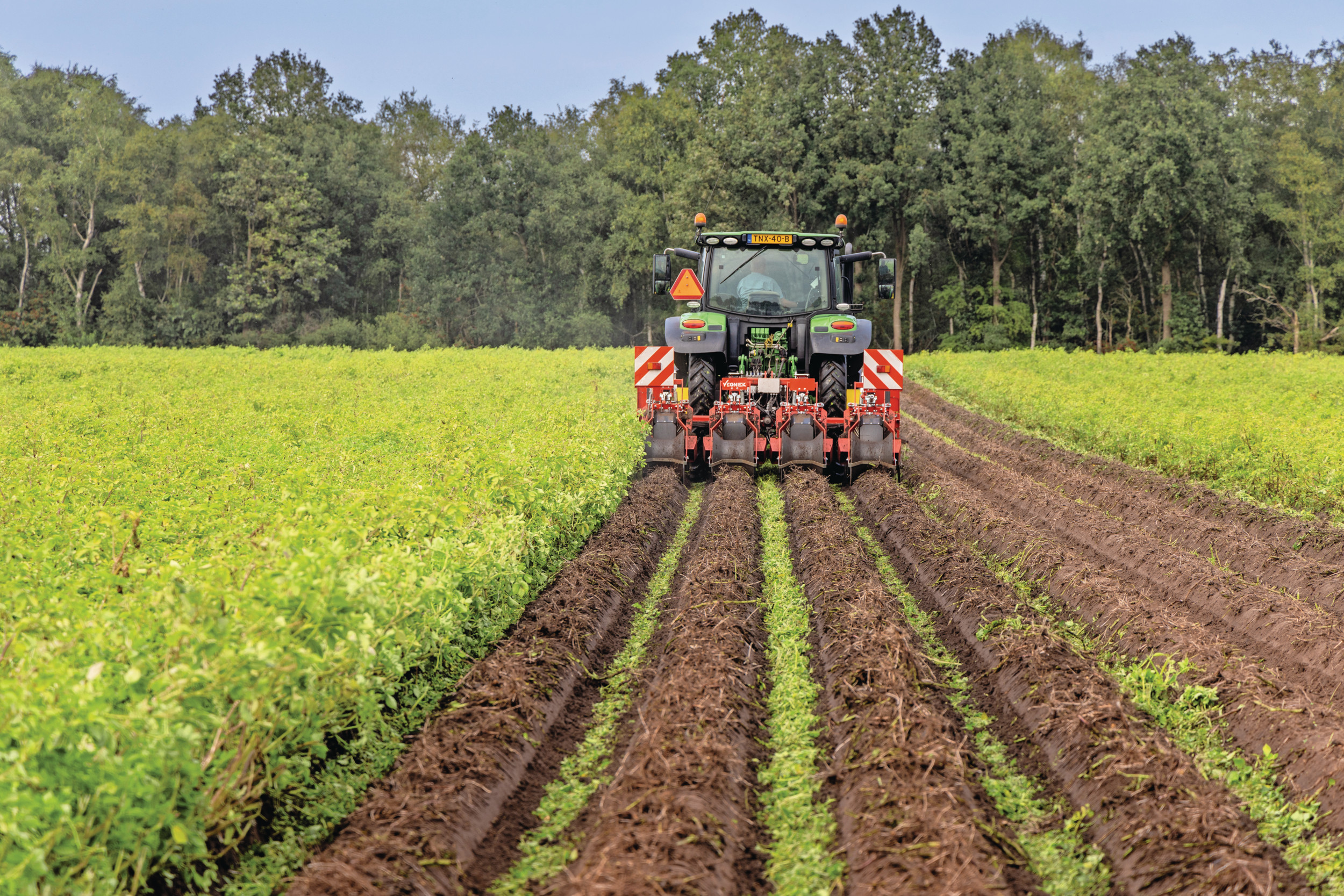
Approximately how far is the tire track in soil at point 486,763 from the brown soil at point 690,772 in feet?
1.14

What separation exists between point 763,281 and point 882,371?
1.97 metres

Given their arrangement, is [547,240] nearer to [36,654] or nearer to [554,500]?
[554,500]

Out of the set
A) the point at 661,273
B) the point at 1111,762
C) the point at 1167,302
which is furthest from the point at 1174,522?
the point at 1167,302

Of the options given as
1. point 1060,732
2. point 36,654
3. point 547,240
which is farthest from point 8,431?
point 547,240

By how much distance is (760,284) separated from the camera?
12.1 m

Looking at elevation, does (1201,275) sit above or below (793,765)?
above

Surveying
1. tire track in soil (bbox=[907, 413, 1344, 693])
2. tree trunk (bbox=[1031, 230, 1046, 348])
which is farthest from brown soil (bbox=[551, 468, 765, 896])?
tree trunk (bbox=[1031, 230, 1046, 348])

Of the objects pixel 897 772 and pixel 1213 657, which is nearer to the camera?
pixel 897 772

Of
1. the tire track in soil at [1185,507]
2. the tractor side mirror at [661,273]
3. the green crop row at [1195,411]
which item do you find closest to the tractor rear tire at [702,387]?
the tractor side mirror at [661,273]

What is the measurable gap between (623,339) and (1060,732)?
164 feet

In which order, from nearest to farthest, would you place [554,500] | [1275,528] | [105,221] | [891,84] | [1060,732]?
[1060,732] < [554,500] < [1275,528] < [891,84] < [105,221]

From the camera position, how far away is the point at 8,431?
32.6 ft

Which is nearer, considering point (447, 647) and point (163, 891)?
point (163, 891)

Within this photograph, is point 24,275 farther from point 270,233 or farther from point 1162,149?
point 1162,149
